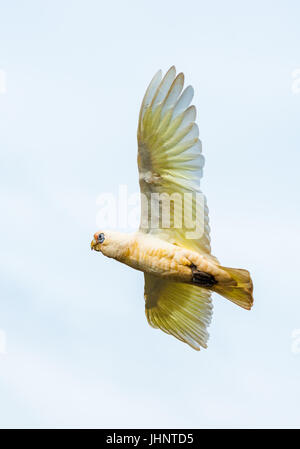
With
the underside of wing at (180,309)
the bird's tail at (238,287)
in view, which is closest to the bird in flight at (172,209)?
the bird's tail at (238,287)

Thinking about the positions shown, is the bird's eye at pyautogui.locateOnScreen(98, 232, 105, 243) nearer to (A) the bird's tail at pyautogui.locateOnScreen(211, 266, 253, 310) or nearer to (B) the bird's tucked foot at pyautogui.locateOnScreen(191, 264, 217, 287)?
(B) the bird's tucked foot at pyautogui.locateOnScreen(191, 264, 217, 287)

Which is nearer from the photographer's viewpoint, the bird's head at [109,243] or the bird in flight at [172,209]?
the bird in flight at [172,209]

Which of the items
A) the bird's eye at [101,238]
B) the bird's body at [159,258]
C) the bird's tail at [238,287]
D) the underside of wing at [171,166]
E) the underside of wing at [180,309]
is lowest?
the underside of wing at [180,309]

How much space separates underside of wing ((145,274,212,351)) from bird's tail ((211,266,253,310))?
1182 mm

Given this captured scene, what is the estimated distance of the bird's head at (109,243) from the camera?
45.2 feet

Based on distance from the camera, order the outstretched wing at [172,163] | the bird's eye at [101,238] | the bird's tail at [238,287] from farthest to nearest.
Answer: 1. the bird's eye at [101,238]
2. the bird's tail at [238,287]
3. the outstretched wing at [172,163]

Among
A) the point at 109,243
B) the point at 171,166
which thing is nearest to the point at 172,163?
the point at 171,166

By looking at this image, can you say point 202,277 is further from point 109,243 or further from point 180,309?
point 180,309

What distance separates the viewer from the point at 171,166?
13.5 meters

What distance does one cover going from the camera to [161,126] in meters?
13.3

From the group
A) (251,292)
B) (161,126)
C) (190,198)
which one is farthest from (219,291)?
(161,126)

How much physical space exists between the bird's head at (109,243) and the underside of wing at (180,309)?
3.30 ft

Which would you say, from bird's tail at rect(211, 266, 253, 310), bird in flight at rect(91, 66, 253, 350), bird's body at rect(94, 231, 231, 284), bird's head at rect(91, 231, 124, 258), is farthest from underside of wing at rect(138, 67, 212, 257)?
bird's tail at rect(211, 266, 253, 310)

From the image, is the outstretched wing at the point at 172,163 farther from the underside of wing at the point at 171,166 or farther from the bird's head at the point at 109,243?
the bird's head at the point at 109,243
